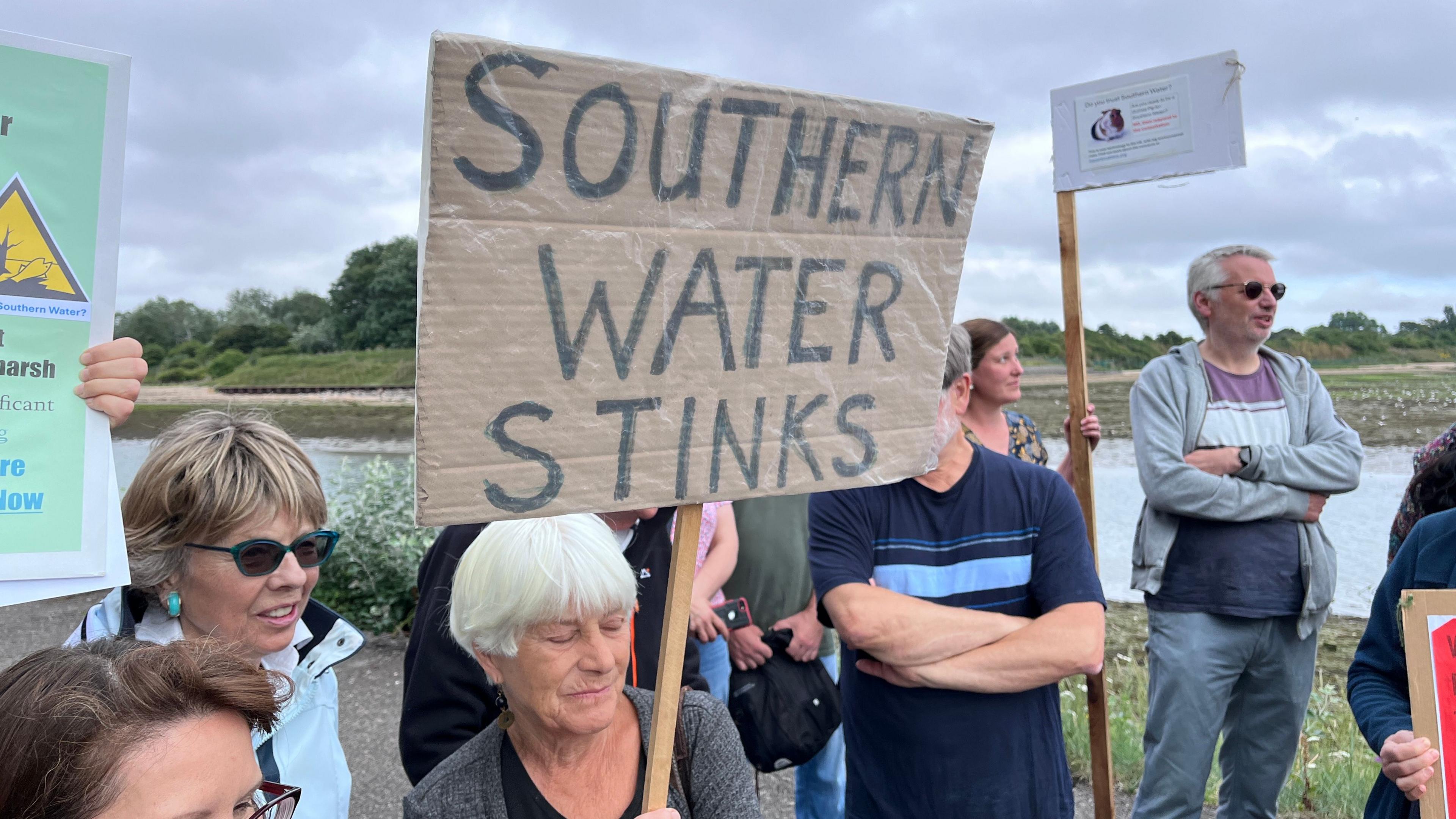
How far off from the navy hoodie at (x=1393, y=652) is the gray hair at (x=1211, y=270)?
1671 mm

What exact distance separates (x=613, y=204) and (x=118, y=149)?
31.0 inches

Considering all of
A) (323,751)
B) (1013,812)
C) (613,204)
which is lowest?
(1013,812)

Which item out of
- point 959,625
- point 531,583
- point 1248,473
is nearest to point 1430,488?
point 1248,473

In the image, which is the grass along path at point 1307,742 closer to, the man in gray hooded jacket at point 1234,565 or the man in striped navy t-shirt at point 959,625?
the man in gray hooded jacket at point 1234,565

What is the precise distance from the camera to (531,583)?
1803mm

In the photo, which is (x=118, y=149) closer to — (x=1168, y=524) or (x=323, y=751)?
(x=323, y=751)

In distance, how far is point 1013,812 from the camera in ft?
7.29

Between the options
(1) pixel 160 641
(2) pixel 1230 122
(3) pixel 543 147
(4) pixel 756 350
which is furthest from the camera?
(2) pixel 1230 122

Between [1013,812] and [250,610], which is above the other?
[250,610]

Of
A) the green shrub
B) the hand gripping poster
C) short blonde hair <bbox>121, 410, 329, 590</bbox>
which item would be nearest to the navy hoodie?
short blonde hair <bbox>121, 410, 329, 590</bbox>

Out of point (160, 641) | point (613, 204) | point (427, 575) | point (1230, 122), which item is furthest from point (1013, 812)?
point (1230, 122)

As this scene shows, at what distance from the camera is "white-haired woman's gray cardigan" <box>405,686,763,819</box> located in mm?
1767

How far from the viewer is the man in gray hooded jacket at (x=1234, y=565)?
10.9 ft

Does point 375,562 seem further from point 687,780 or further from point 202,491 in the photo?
point 687,780
